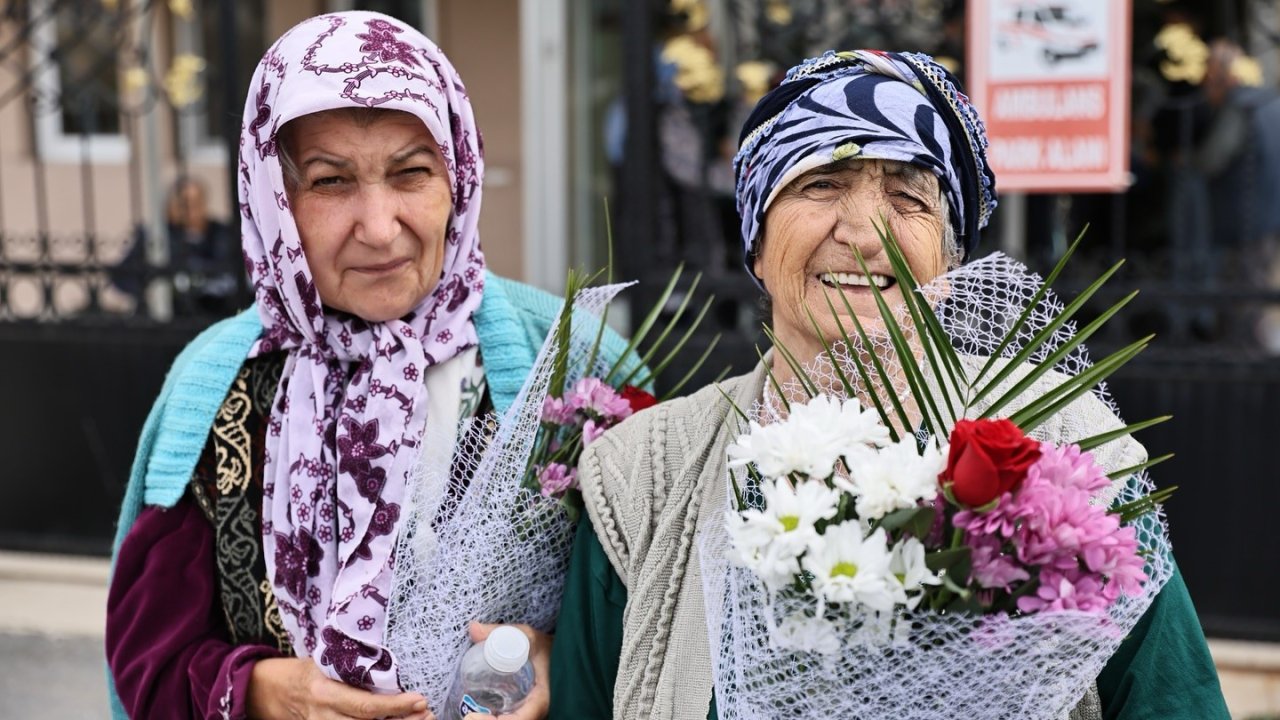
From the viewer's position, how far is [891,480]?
4.43 ft

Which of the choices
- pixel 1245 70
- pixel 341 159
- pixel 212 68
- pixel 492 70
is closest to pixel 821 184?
pixel 341 159

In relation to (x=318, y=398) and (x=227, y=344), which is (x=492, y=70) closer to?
(x=227, y=344)

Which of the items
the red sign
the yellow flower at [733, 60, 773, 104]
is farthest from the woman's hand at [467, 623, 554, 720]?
the yellow flower at [733, 60, 773, 104]

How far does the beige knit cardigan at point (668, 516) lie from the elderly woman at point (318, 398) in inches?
9.0


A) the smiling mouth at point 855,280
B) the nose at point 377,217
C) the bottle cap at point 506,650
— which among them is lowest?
the bottle cap at point 506,650

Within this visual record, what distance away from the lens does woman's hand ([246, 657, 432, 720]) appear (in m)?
1.86

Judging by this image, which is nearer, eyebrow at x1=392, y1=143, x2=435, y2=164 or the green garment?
the green garment

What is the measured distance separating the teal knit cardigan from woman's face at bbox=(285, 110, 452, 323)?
0.17 m

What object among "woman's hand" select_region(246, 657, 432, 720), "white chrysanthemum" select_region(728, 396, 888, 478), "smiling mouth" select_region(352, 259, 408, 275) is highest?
"smiling mouth" select_region(352, 259, 408, 275)

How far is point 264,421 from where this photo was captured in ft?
6.94

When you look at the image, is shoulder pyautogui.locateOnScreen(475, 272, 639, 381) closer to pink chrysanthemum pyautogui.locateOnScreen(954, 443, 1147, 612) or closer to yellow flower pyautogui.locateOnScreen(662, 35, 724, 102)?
pink chrysanthemum pyautogui.locateOnScreen(954, 443, 1147, 612)

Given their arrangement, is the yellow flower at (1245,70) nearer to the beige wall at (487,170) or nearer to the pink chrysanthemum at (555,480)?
the pink chrysanthemum at (555,480)

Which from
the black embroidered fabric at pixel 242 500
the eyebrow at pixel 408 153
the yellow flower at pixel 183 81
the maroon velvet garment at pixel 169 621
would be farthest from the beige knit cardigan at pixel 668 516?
the yellow flower at pixel 183 81

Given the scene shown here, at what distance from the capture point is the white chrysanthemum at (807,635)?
4.42 ft
